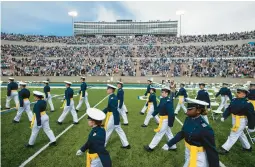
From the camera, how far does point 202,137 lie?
3.87 m

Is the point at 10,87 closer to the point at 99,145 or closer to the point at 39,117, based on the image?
the point at 39,117

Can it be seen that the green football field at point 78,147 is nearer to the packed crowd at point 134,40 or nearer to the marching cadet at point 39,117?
the marching cadet at point 39,117

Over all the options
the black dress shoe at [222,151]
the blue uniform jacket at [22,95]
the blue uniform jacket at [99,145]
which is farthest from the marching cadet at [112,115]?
the blue uniform jacket at [22,95]

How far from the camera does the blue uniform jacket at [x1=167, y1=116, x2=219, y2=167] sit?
3822mm

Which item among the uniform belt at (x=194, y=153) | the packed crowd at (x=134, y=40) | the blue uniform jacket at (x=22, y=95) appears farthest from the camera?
the packed crowd at (x=134, y=40)

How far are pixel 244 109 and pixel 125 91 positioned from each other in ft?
61.0

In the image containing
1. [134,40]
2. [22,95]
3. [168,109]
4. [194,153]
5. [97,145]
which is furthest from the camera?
[134,40]

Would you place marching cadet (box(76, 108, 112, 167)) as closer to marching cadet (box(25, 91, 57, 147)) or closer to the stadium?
the stadium

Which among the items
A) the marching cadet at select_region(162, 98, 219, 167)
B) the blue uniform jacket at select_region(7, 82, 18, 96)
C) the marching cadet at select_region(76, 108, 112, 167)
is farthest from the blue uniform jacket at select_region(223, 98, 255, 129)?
the blue uniform jacket at select_region(7, 82, 18, 96)

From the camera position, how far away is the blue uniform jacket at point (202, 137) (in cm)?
382

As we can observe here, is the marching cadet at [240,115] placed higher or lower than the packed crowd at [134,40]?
lower

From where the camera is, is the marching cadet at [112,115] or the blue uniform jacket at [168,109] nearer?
the blue uniform jacket at [168,109]

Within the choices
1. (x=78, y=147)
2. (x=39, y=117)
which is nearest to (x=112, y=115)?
(x=78, y=147)

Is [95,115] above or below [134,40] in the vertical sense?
below
